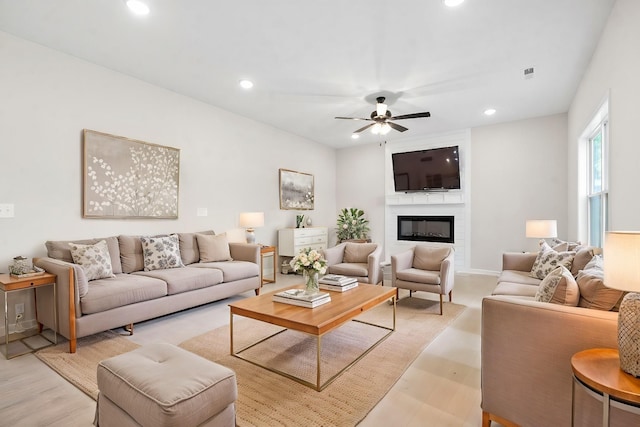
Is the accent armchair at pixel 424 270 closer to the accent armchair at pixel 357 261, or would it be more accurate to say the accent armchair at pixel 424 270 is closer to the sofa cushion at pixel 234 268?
the accent armchair at pixel 357 261

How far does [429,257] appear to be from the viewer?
429cm

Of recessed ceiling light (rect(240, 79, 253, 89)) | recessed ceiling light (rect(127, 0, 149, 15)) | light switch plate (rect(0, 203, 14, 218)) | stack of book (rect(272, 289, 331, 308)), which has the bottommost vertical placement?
stack of book (rect(272, 289, 331, 308))

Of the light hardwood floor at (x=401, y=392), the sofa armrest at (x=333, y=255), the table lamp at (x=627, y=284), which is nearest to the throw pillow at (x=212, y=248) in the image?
the light hardwood floor at (x=401, y=392)

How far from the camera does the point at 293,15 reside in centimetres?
279

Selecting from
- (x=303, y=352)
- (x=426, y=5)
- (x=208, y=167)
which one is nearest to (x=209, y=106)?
(x=208, y=167)

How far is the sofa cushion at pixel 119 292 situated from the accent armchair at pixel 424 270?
2.72 meters

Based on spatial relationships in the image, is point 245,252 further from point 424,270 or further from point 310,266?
point 424,270

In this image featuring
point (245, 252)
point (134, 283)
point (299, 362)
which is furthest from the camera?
point (245, 252)

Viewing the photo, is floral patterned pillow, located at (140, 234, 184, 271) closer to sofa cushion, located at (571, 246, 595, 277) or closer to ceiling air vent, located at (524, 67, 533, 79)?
sofa cushion, located at (571, 246, 595, 277)

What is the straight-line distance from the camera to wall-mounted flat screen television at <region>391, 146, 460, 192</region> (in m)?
6.38

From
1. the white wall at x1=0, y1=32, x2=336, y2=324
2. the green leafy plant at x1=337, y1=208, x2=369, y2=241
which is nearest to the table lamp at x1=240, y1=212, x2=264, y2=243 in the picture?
the white wall at x1=0, y1=32, x2=336, y2=324

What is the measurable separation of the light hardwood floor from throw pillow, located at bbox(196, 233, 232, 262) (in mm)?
1314

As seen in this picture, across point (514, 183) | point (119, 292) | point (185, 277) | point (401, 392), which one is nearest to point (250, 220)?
point (185, 277)

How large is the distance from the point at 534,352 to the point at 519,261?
2801mm
